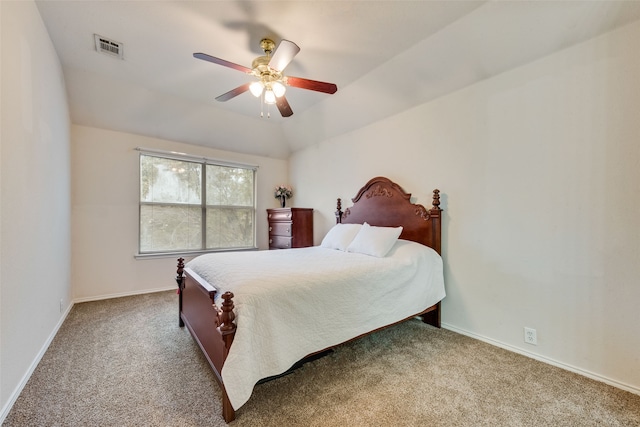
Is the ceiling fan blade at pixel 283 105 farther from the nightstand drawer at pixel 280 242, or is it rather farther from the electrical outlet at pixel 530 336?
the electrical outlet at pixel 530 336

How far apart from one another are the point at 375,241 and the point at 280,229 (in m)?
2.29

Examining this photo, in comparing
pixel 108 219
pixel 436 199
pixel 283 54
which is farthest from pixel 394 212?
pixel 108 219

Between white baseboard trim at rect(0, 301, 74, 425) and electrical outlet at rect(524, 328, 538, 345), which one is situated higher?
electrical outlet at rect(524, 328, 538, 345)

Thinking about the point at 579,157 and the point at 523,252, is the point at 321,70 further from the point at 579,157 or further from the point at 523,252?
the point at 523,252

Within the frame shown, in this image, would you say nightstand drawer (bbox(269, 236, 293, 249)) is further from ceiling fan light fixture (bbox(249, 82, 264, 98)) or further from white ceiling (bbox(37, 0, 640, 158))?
ceiling fan light fixture (bbox(249, 82, 264, 98))

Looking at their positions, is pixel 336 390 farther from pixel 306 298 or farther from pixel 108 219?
pixel 108 219

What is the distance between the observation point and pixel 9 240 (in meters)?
1.62

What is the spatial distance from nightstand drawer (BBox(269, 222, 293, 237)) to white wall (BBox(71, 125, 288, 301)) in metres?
1.70

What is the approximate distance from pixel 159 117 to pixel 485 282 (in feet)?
15.2

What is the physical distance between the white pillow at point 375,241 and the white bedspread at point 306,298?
0.29ft

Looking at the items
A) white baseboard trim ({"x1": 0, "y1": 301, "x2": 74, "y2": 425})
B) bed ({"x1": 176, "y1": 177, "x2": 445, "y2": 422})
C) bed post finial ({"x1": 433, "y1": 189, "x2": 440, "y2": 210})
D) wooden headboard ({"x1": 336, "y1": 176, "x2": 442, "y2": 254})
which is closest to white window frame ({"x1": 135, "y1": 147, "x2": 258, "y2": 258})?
white baseboard trim ({"x1": 0, "y1": 301, "x2": 74, "y2": 425})

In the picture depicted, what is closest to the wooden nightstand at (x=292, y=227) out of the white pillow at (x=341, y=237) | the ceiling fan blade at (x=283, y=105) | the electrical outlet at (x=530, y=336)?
the white pillow at (x=341, y=237)

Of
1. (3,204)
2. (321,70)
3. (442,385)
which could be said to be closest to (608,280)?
(442,385)

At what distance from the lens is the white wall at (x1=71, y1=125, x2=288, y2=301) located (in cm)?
355
